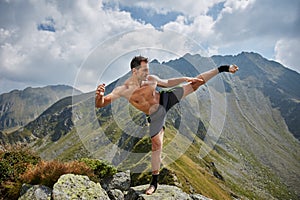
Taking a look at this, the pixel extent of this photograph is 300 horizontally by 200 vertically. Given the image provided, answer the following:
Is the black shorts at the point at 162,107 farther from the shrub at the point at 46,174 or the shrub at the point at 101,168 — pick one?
the shrub at the point at 101,168

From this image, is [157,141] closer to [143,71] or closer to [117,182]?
[143,71]

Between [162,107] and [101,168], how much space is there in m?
14.6

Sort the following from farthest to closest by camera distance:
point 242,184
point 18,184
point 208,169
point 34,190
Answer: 1. point 242,184
2. point 208,169
3. point 18,184
4. point 34,190

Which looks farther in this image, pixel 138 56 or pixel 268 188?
pixel 268 188

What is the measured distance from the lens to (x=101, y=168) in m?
22.2

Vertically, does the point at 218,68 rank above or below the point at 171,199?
above

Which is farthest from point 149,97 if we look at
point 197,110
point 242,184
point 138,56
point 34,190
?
point 242,184

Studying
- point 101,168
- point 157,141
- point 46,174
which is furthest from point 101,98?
point 101,168

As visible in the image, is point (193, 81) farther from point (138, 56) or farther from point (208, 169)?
point (208, 169)

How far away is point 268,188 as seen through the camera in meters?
178

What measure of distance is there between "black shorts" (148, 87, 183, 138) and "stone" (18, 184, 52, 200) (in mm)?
5224

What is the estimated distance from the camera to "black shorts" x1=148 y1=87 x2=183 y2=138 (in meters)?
9.34

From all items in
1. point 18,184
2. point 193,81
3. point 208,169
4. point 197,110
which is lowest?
point 208,169

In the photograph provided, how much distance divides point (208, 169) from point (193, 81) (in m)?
137
